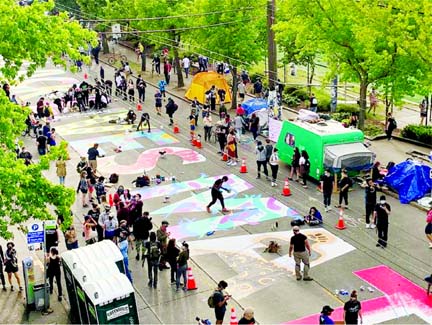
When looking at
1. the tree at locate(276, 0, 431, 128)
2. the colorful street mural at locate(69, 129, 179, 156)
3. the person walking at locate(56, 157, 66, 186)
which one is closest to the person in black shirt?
the tree at locate(276, 0, 431, 128)

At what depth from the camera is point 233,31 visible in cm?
3506

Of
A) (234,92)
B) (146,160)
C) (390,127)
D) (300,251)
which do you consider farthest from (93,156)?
(390,127)

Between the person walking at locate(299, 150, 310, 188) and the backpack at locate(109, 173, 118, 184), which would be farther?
the backpack at locate(109, 173, 118, 184)

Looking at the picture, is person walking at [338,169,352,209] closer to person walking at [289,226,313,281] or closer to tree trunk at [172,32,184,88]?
person walking at [289,226,313,281]

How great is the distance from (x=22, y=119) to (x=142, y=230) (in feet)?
16.5

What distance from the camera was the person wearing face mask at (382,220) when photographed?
63.6 feet

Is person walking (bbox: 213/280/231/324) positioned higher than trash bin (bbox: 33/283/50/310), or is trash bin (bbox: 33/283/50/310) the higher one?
person walking (bbox: 213/280/231/324)

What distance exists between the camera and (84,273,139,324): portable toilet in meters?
14.4

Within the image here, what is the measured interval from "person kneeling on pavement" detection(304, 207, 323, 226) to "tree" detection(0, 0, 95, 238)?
337 inches

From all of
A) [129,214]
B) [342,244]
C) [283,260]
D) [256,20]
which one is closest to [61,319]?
[129,214]

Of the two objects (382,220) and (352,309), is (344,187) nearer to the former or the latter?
(382,220)

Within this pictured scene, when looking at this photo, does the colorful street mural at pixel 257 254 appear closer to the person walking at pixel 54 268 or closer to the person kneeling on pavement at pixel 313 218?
the person kneeling on pavement at pixel 313 218

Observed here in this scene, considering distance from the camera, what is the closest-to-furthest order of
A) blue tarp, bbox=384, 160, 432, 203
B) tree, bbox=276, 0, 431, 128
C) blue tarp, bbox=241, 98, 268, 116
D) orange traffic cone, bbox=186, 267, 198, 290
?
orange traffic cone, bbox=186, 267, 198, 290 → blue tarp, bbox=384, 160, 432, 203 → tree, bbox=276, 0, 431, 128 → blue tarp, bbox=241, 98, 268, 116

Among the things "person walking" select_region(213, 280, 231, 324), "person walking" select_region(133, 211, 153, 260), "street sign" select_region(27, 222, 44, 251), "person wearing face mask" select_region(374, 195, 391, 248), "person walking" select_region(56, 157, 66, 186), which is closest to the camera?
"person walking" select_region(213, 280, 231, 324)
